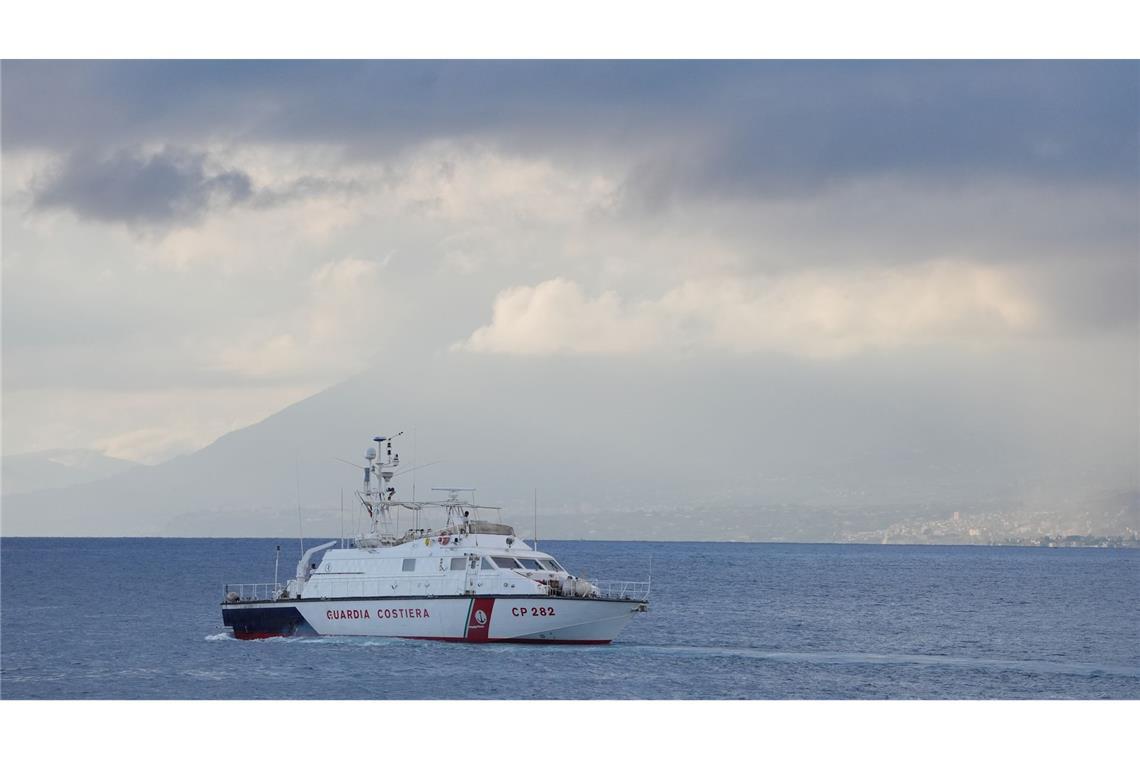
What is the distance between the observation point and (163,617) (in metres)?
68.6

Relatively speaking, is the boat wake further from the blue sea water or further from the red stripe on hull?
the red stripe on hull

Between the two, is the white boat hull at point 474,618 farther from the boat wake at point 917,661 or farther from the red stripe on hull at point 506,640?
the boat wake at point 917,661

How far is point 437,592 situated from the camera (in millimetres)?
48656

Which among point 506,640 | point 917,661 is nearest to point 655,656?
point 506,640

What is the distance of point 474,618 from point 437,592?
5.72 feet

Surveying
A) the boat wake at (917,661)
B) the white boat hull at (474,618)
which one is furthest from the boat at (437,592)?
the boat wake at (917,661)

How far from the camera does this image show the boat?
156 ft

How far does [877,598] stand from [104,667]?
59.9m

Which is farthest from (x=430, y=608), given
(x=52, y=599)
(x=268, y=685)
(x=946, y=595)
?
(x=946, y=595)

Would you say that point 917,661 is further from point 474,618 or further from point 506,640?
point 474,618

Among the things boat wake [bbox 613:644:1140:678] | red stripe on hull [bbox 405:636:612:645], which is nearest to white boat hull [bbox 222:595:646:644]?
red stripe on hull [bbox 405:636:612:645]

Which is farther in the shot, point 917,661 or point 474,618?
point 917,661

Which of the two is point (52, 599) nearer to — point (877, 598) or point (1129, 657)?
point (877, 598)

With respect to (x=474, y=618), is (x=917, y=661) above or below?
below
